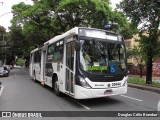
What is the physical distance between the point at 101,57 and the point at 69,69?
1532mm

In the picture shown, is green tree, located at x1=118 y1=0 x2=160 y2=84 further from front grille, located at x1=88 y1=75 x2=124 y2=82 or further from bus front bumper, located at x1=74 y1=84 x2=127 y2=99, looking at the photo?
bus front bumper, located at x1=74 y1=84 x2=127 y2=99

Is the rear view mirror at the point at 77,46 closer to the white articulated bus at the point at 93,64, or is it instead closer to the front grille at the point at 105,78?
the white articulated bus at the point at 93,64

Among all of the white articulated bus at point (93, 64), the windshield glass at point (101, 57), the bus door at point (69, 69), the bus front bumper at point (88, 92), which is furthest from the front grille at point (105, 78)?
the bus door at point (69, 69)

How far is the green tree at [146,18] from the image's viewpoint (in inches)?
762

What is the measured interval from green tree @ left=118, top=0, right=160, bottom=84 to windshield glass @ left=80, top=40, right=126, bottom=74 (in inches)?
361

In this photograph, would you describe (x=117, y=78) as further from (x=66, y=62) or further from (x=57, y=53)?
(x=57, y=53)

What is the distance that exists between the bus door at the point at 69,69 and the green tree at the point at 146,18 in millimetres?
9617

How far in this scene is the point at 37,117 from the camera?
8.66 m

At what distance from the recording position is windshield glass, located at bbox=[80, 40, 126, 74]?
33.5 feet

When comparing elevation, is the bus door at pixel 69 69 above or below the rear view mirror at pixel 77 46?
below

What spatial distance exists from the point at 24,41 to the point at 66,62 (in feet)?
145

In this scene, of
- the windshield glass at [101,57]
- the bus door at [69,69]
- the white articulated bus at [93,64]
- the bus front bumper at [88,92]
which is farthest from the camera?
the bus door at [69,69]

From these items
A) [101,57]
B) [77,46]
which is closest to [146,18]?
[101,57]

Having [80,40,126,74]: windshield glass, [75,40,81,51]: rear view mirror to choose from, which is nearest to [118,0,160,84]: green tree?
[80,40,126,74]: windshield glass
